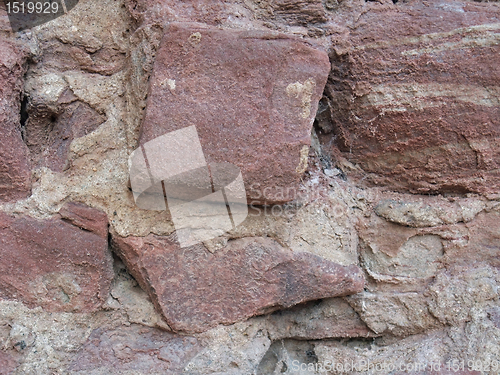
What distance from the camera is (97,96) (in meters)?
0.83

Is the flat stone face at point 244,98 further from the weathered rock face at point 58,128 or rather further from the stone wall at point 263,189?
the weathered rock face at point 58,128

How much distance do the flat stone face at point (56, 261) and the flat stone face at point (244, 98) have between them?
8.4 inches

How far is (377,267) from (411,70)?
15.9 inches

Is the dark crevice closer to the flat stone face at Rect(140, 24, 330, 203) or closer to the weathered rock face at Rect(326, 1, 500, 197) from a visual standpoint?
the flat stone face at Rect(140, 24, 330, 203)

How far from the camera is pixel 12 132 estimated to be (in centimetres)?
77

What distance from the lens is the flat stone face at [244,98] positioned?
0.75m

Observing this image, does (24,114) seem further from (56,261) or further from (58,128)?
(56,261)

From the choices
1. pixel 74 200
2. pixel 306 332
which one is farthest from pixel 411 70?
pixel 74 200

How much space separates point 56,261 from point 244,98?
436mm

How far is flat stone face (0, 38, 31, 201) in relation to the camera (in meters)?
0.75

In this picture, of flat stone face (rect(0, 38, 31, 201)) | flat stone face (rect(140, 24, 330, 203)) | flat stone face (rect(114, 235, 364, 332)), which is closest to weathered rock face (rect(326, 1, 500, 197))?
flat stone face (rect(140, 24, 330, 203))

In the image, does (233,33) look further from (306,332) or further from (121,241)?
(306,332)

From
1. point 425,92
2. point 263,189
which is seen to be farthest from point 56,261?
point 425,92

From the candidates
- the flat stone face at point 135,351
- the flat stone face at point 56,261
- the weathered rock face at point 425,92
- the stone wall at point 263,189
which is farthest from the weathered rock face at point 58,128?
the weathered rock face at point 425,92
